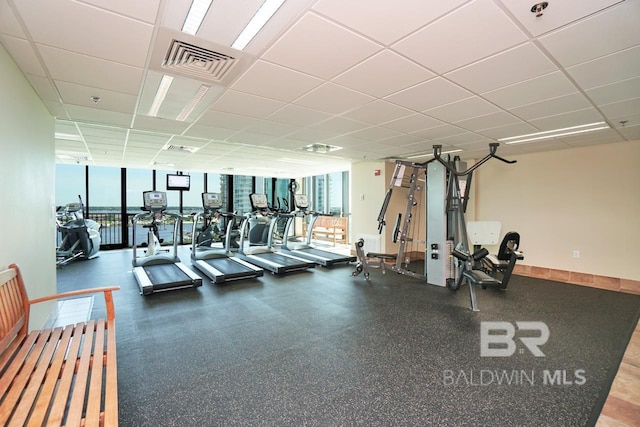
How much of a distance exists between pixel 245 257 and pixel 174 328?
12.6ft

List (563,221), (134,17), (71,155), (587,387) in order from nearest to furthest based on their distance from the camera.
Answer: (134,17) < (587,387) < (563,221) < (71,155)

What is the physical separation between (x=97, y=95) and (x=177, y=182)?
478cm

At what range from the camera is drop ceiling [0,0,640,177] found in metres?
1.76

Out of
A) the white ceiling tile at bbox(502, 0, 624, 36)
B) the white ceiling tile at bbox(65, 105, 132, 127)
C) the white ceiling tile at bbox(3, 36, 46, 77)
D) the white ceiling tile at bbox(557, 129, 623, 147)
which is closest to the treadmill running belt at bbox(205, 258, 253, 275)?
the white ceiling tile at bbox(65, 105, 132, 127)

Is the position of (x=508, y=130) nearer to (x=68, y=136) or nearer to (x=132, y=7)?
(x=132, y=7)

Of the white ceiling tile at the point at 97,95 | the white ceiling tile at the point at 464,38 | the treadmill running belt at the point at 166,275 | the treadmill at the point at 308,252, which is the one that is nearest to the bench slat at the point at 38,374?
the white ceiling tile at the point at 97,95

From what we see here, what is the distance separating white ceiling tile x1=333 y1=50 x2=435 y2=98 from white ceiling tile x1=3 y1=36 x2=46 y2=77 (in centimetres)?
234

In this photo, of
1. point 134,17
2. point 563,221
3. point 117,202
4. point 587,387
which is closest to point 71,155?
point 117,202

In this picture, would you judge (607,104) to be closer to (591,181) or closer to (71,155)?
(591,181)

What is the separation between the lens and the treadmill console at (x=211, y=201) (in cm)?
697

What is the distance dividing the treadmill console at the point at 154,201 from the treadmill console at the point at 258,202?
81.9 inches

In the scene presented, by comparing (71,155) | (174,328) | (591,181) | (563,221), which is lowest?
(174,328)

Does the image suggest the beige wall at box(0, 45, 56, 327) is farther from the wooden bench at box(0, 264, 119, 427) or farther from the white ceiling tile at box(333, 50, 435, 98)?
the white ceiling tile at box(333, 50, 435, 98)

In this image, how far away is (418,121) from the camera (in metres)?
3.93
